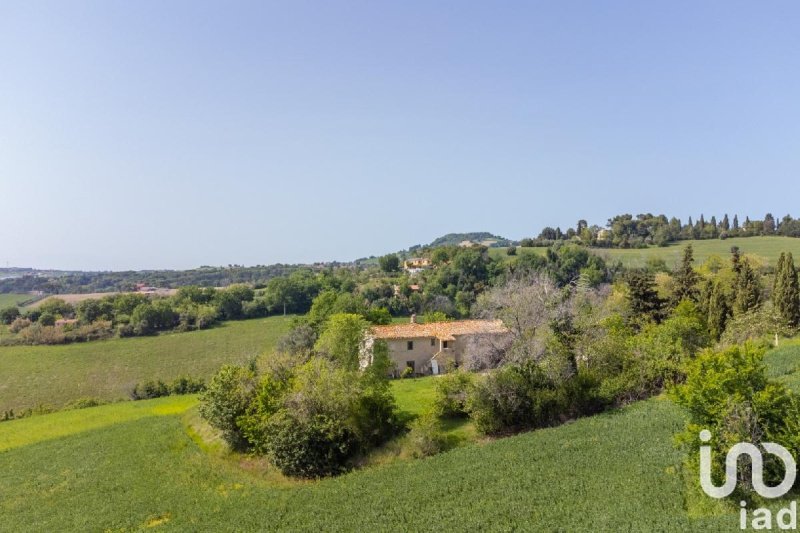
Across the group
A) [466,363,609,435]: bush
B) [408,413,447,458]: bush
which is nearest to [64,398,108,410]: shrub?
[408,413,447,458]: bush

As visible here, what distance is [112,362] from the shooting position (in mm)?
79562

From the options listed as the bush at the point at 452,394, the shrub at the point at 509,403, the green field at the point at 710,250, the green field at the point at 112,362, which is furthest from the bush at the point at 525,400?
the green field at the point at 710,250

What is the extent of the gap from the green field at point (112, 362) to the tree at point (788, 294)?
59.0 metres

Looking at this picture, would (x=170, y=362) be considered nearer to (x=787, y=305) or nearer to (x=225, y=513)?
(x=225, y=513)

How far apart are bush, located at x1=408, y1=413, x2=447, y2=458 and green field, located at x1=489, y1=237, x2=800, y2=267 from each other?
297 feet

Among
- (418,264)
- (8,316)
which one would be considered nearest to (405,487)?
(8,316)

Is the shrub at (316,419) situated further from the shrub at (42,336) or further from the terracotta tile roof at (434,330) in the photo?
the shrub at (42,336)

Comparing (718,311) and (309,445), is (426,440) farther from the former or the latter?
(718,311)

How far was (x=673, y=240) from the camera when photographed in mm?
146750

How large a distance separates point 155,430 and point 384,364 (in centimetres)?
1933

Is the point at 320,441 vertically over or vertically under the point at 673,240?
under

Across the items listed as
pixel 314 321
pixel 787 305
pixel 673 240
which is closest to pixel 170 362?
pixel 314 321

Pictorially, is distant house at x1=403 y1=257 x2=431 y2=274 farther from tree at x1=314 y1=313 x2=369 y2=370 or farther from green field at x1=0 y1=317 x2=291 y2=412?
tree at x1=314 y1=313 x2=369 y2=370

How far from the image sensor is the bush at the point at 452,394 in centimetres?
3222
